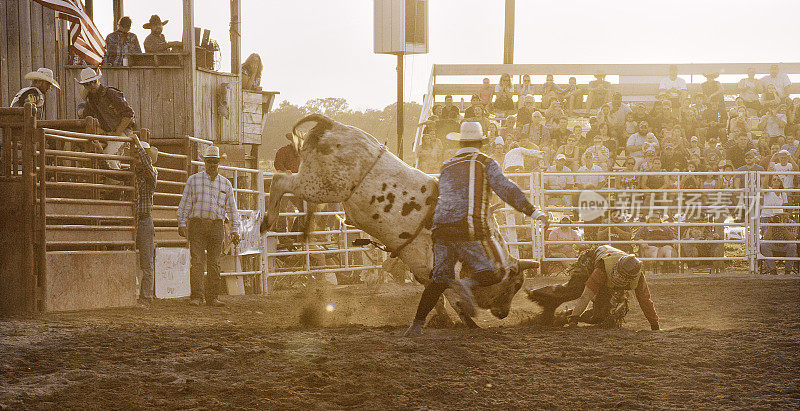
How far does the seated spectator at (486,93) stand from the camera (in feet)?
61.4

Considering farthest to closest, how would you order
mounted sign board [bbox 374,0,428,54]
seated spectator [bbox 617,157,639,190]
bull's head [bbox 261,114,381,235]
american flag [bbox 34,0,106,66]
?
mounted sign board [bbox 374,0,428,54] < seated spectator [bbox 617,157,639,190] < american flag [bbox 34,0,106,66] < bull's head [bbox 261,114,381,235]

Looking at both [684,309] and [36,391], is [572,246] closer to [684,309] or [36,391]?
[684,309]

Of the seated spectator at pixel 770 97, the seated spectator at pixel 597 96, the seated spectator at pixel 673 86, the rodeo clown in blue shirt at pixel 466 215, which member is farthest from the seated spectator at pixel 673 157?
the rodeo clown in blue shirt at pixel 466 215

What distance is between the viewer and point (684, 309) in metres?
9.23

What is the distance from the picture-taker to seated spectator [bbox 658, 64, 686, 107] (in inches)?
712

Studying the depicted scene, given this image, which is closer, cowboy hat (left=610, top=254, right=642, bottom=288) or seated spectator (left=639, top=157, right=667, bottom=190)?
cowboy hat (left=610, top=254, right=642, bottom=288)

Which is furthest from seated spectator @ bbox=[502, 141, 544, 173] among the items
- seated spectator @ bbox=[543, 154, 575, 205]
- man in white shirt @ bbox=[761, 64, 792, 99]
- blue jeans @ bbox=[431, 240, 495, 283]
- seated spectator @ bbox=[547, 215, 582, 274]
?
blue jeans @ bbox=[431, 240, 495, 283]

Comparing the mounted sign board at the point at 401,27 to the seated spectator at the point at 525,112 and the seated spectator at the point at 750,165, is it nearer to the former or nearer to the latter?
the seated spectator at the point at 525,112

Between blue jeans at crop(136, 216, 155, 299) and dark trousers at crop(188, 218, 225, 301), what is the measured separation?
1.35ft

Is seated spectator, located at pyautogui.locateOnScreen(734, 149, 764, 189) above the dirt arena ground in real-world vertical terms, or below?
above

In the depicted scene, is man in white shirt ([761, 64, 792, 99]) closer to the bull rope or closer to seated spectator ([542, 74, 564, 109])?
seated spectator ([542, 74, 564, 109])

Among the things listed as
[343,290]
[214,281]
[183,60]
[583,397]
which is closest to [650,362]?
[583,397]

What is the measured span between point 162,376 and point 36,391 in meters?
0.68

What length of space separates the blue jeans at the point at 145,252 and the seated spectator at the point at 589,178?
6768 mm
